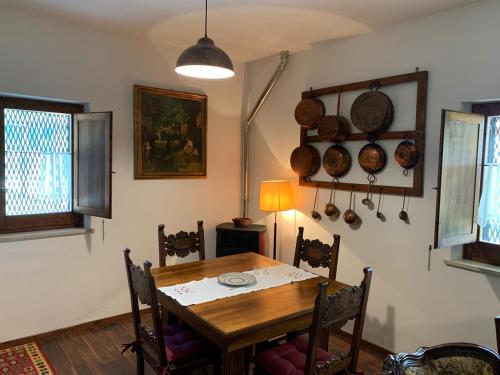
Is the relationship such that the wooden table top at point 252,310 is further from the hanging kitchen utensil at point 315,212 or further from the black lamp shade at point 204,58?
the black lamp shade at point 204,58

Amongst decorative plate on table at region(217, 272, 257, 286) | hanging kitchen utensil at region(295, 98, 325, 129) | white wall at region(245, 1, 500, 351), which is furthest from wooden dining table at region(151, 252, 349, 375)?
hanging kitchen utensil at region(295, 98, 325, 129)

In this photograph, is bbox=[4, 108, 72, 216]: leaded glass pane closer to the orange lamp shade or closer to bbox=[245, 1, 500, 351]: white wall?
the orange lamp shade

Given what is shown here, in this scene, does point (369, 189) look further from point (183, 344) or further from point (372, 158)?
point (183, 344)

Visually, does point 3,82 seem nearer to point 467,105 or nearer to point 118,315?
point 118,315

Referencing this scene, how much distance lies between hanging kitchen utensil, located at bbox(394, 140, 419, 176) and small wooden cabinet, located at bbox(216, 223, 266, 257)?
1448 millimetres

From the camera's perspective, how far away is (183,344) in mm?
2105

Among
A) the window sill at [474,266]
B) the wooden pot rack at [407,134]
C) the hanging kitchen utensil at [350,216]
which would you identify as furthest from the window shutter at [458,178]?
the hanging kitchen utensil at [350,216]

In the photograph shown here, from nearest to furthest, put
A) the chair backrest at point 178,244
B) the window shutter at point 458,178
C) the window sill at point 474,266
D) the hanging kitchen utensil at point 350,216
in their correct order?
the window shutter at point 458,178 < the window sill at point 474,266 < the chair backrest at point 178,244 < the hanging kitchen utensil at point 350,216

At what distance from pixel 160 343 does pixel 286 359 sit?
24.9 inches

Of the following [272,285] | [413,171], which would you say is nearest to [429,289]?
[413,171]

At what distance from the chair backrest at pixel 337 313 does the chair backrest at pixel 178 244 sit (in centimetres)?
138

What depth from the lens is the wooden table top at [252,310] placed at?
174cm

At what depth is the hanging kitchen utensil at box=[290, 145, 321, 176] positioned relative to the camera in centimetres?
340

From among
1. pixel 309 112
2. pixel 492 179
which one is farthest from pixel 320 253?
pixel 309 112
